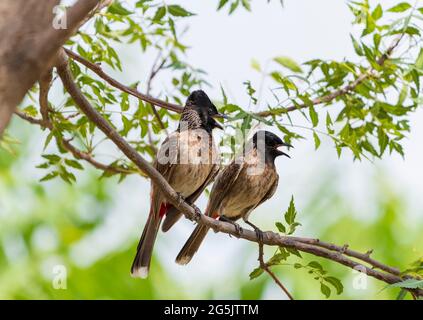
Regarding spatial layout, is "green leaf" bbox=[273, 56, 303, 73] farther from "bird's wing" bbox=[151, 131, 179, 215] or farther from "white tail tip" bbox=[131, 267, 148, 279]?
"white tail tip" bbox=[131, 267, 148, 279]

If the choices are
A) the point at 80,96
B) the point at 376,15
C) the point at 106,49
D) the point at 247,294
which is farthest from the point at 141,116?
the point at 247,294

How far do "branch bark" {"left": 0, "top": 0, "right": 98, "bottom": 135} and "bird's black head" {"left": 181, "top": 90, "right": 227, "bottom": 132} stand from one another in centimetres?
286

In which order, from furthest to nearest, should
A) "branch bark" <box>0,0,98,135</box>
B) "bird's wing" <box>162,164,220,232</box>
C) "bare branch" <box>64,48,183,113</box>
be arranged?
"bird's wing" <box>162,164,220,232</box> → "bare branch" <box>64,48,183,113</box> → "branch bark" <box>0,0,98,135</box>

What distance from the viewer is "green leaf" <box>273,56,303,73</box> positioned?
3598 mm

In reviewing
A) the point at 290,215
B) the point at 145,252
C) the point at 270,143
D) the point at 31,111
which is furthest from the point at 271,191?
the point at 31,111

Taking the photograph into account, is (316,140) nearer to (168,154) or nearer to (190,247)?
(168,154)

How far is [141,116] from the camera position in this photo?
13.1ft

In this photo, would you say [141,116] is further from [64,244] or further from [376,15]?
[64,244]

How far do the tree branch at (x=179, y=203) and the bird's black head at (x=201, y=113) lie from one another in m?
0.89

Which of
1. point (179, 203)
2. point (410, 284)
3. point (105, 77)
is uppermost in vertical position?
point (105, 77)

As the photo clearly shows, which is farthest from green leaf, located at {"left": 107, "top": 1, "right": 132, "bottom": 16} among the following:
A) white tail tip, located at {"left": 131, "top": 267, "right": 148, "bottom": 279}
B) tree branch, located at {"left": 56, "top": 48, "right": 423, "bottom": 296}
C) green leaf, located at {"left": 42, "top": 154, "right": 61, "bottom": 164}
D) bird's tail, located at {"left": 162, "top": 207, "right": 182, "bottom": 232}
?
white tail tip, located at {"left": 131, "top": 267, "right": 148, "bottom": 279}

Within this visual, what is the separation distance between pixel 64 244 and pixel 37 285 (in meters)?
0.55

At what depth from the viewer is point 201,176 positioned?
453cm

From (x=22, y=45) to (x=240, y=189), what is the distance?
3.15 metres
